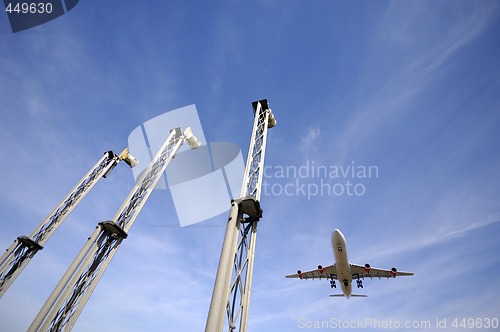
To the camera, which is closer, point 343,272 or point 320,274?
point 343,272

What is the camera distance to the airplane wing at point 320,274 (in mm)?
46031

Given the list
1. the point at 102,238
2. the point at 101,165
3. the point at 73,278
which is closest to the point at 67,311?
the point at 73,278

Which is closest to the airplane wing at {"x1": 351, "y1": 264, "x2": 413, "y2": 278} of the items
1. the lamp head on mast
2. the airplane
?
the airplane

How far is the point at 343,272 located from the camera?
135 feet

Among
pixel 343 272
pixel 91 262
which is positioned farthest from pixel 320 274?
pixel 91 262

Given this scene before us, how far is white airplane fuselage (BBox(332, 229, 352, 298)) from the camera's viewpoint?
36625 mm

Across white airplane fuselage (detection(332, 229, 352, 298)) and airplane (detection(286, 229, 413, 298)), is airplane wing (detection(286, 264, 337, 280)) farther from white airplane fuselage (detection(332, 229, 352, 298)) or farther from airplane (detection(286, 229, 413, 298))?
white airplane fuselage (detection(332, 229, 352, 298))

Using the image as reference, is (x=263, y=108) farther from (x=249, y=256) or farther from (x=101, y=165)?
(x=101, y=165)

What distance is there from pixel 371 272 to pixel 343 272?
22.1 ft

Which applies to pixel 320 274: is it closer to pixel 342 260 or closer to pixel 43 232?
pixel 342 260

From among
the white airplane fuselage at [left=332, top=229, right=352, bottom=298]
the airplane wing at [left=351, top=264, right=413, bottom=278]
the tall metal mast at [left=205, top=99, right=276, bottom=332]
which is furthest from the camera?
the airplane wing at [left=351, top=264, right=413, bottom=278]

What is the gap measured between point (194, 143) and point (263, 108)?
13.4 metres

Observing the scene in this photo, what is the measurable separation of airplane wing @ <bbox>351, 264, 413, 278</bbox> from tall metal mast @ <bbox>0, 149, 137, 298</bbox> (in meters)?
39.7

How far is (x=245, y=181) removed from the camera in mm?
11172
